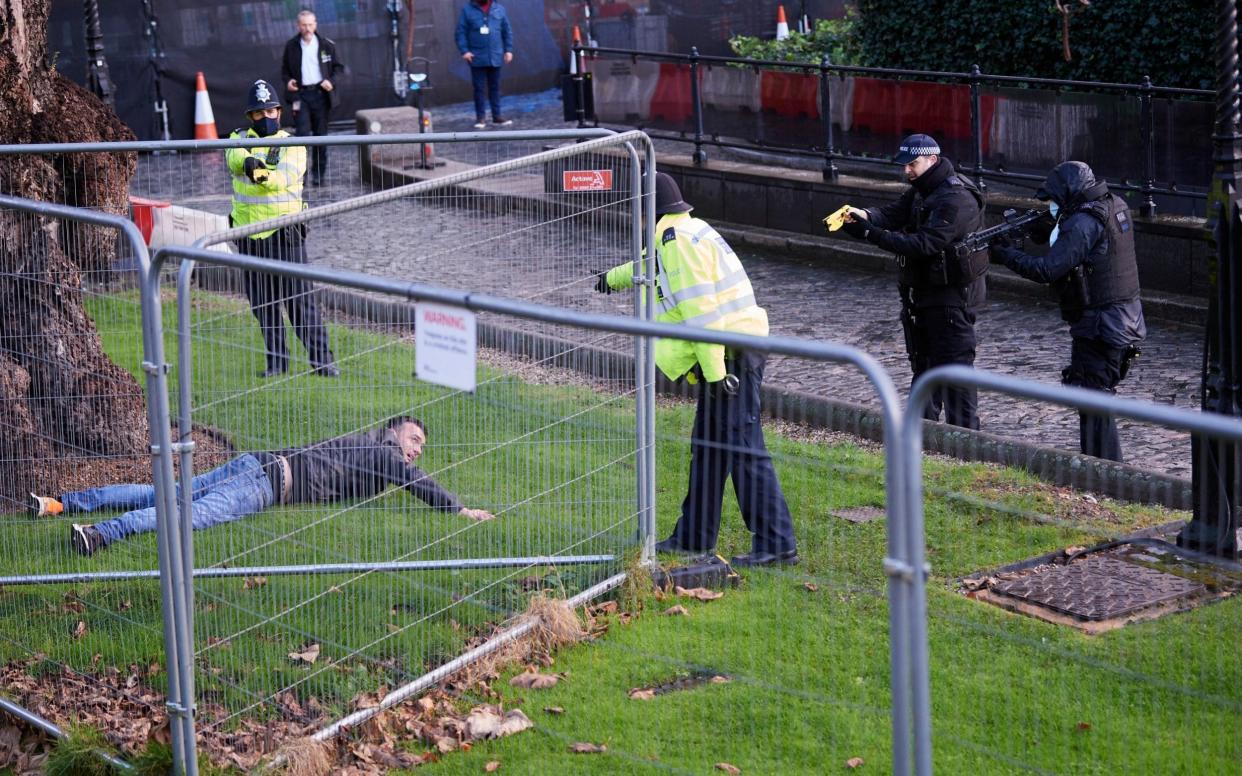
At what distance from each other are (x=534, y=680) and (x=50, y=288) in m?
3.05

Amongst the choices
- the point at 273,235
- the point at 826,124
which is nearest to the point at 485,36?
the point at 826,124

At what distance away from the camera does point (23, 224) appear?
706cm

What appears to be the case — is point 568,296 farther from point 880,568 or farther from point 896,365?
point 896,365

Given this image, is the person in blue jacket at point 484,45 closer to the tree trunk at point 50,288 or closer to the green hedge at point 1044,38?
the green hedge at point 1044,38

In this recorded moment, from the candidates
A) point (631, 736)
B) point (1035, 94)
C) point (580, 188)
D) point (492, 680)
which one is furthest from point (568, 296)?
point (1035, 94)

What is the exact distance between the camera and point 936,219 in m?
8.59

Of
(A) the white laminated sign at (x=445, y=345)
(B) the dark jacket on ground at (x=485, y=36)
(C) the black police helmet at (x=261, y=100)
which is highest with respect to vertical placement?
(B) the dark jacket on ground at (x=485, y=36)

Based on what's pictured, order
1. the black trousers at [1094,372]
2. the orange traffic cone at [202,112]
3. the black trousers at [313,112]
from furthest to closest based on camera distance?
the orange traffic cone at [202,112] → the black trousers at [313,112] → the black trousers at [1094,372]

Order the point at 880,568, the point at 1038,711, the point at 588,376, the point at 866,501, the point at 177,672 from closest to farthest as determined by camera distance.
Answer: the point at 1038,711
the point at 866,501
the point at 177,672
the point at 880,568
the point at 588,376

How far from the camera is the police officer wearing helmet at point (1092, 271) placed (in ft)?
26.0

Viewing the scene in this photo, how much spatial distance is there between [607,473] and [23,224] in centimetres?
308

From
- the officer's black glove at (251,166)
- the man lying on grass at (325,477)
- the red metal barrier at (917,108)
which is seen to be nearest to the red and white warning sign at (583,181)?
the man lying on grass at (325,477)

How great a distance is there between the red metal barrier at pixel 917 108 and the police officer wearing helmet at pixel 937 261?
446cm

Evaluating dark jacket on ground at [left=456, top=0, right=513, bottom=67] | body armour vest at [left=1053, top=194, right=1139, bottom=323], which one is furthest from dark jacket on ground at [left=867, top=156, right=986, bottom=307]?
dark jacket on ground at [left=456, top=0, right=513, bottom=67]
